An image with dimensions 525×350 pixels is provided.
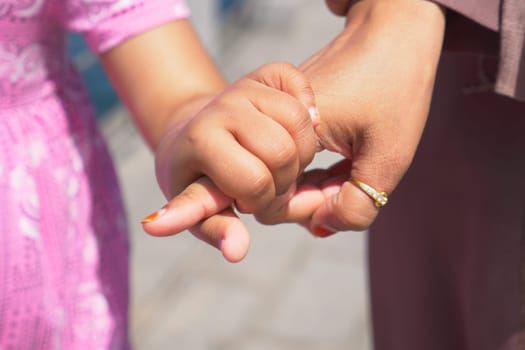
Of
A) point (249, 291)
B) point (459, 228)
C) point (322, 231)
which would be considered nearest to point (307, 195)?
point (322, 231)

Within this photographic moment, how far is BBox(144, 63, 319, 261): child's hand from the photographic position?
466mm

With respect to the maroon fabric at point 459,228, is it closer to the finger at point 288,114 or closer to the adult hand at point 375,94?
the adult hand at point 375,94

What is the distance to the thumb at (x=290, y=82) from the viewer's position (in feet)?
1.63

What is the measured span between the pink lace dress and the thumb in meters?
0.18

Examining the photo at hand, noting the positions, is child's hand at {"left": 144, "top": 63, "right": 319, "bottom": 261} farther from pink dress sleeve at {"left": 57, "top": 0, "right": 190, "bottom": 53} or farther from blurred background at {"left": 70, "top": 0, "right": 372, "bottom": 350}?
blurred background at {"left": 70, "top": 0, "right": 372, "bottom": 350}

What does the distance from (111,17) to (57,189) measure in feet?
0.56

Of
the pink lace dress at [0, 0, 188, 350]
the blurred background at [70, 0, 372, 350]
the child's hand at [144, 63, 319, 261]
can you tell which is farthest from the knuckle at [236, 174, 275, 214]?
the blurred background at [70, 0, 372, 350]

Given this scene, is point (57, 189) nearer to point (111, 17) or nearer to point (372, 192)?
point (111, 17)

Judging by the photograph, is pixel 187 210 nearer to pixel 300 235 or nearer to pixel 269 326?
pixel 269 326

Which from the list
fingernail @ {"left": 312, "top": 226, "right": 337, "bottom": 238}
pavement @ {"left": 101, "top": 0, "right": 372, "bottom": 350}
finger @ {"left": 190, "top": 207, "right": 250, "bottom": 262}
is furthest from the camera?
pavement @ {"left": 101, "top": 0, "right": 372, "bottom": 350}

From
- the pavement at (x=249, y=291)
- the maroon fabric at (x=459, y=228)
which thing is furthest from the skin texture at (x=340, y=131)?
the pavement at (x=249, y=291)

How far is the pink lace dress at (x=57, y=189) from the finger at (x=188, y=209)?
0.17 meters

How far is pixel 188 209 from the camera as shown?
0.47 metres

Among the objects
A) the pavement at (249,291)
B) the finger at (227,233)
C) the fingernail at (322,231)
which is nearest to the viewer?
the finger at (227,233)
